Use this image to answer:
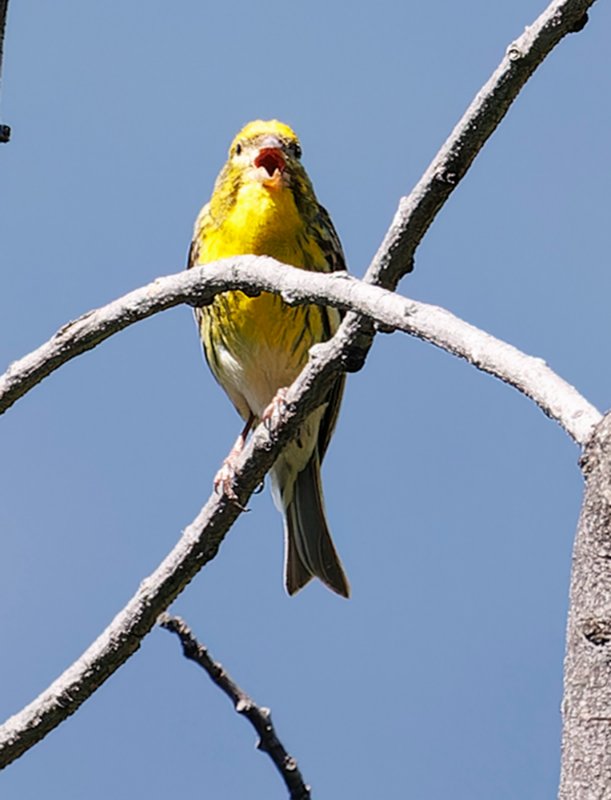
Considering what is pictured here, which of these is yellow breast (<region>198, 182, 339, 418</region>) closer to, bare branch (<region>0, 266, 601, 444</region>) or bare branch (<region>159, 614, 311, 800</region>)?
bare branch (<region>159, 614, 311, 800</region>)

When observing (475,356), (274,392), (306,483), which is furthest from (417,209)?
(306,483)

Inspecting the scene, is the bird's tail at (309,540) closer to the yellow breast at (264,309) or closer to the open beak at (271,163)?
the yellow breast at (264,309)

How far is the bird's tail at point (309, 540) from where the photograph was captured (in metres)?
5.81

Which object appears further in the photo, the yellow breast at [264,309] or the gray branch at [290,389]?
the yellow breast at [264,309]

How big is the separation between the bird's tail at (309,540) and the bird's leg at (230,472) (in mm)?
361

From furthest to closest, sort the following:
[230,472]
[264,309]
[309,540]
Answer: [309,540]
[264,309]
[230,472]

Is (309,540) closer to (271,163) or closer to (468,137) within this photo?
(271,163)

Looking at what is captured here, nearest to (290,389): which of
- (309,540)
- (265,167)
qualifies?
(265,167)

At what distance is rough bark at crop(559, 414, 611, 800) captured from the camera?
125cm

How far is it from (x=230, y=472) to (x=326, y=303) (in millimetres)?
1911

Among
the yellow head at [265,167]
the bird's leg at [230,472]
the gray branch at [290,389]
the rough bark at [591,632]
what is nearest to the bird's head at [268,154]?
the yellow head at [265,167]

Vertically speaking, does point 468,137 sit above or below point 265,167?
below

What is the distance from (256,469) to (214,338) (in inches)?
74.5

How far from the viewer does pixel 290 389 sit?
3.44 meters
